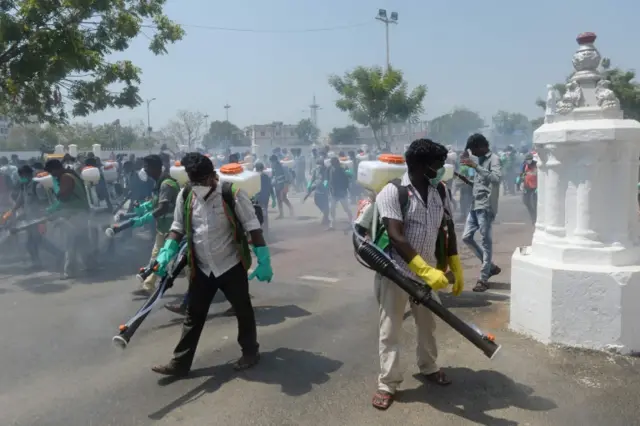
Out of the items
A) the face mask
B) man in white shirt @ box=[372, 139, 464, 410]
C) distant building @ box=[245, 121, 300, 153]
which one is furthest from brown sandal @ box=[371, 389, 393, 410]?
distant building @ box=[245, 121, 300, 153]

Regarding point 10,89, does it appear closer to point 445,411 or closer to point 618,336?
point 445,411

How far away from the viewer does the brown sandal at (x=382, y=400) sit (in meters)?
3.50

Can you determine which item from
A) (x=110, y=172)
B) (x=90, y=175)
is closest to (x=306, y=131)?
(x=110, y=172)

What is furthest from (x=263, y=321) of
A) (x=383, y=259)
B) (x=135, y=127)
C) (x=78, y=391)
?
(x=135, y=127)

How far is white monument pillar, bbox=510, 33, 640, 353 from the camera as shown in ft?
13.5

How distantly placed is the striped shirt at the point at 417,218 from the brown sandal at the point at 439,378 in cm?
81

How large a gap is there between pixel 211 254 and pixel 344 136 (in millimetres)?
45308

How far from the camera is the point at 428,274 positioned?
3.23 meters

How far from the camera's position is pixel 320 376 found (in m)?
4.09

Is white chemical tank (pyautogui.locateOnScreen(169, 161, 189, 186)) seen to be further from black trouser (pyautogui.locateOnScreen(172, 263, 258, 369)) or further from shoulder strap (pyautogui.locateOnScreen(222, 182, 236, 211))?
black trouser (pyautogui.locateOnScreen(172, 263, 258, 369))

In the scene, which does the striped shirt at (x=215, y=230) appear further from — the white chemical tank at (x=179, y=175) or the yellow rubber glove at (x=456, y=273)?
the white chemical tank at (x=179, y=175)

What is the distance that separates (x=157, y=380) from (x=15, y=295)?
4.06 m

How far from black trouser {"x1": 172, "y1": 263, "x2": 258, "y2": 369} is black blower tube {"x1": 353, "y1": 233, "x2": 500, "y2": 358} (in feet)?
4.04

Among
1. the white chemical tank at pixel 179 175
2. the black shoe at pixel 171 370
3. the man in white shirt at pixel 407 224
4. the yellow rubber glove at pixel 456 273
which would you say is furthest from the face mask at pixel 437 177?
the white chemical tank at pixel 179 175
